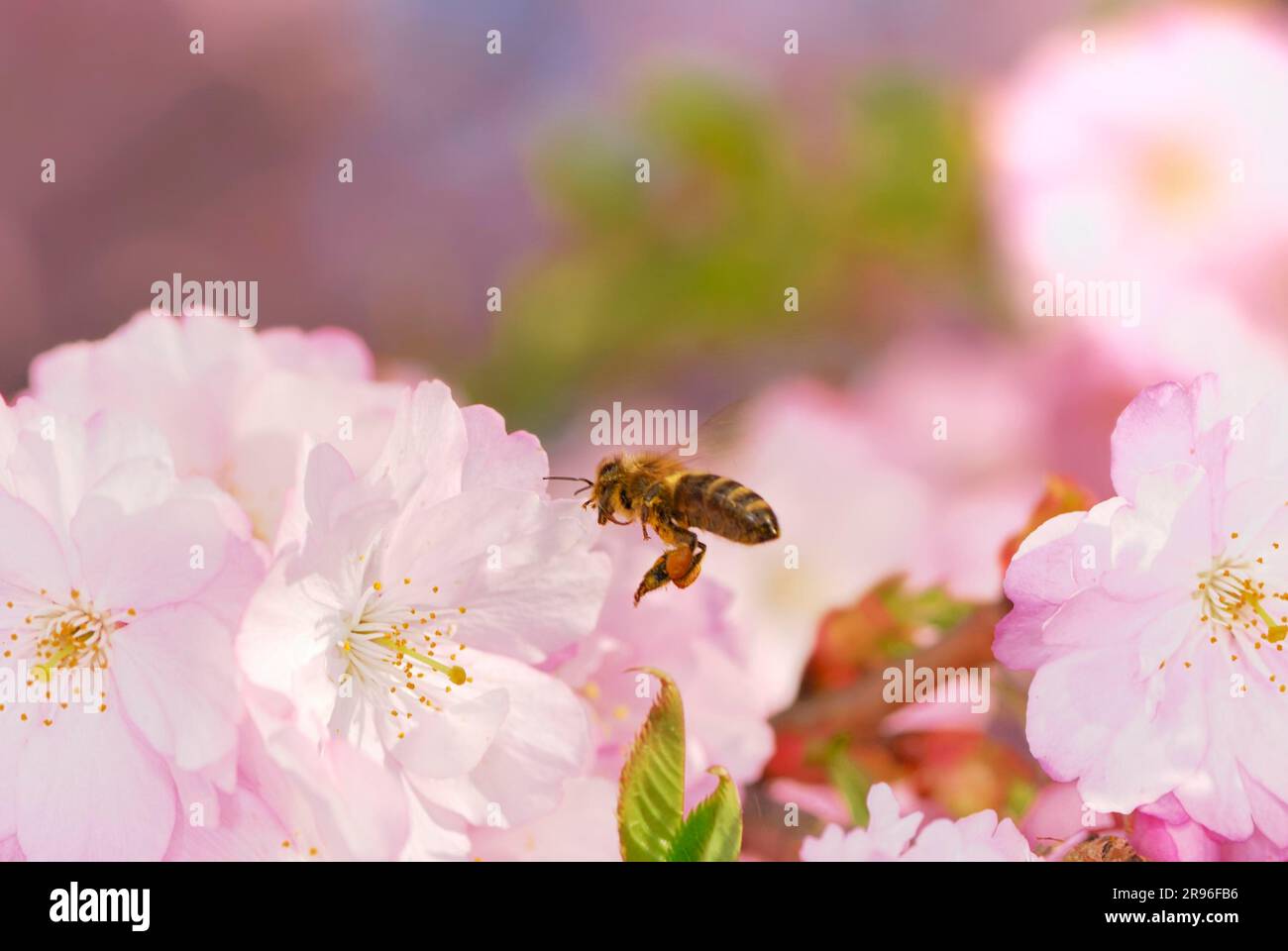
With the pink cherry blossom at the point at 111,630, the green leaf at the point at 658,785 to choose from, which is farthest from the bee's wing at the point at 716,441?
the pink cherry blossom at the point at 111,630

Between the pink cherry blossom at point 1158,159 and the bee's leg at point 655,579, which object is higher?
the pink cherry blossom at point 1158,159

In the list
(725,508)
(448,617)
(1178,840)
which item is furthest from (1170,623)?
(448,617)

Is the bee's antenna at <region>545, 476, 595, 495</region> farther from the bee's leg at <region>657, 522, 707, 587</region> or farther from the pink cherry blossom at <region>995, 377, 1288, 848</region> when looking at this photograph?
the pink cherry blossom at <region>995, 377, 1288, 848</region>

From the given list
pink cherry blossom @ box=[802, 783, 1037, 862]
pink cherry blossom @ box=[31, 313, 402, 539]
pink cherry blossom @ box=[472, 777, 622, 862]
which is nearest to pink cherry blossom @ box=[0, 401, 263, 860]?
pink cherry blossom @ box=[31, 313, 402, 539]

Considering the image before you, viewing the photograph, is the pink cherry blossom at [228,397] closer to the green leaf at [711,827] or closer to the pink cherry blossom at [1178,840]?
the green leaf at [711,827]
